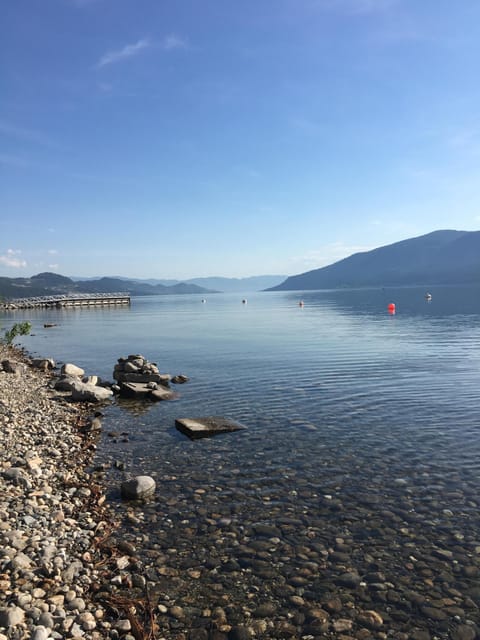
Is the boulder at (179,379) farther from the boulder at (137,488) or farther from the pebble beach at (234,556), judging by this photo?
the boulder at (137,488)

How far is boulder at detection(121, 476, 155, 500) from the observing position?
12.7 m

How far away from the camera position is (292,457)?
15.6 metres

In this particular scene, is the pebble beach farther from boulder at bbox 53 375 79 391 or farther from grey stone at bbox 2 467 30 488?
boulder at bbox 53 375 79 391

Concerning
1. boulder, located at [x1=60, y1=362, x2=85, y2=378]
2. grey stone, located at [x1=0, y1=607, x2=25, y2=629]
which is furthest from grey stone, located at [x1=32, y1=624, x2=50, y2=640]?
boulder, located at [x1=60, y1=362, x2=85, y2=378]

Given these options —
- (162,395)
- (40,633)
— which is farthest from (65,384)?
(40,633)

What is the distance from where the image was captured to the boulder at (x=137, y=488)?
41.5ft

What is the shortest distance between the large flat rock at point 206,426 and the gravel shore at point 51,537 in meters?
3.79

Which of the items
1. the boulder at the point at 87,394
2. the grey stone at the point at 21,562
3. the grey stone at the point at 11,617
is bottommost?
the boulder at the point at 87,394

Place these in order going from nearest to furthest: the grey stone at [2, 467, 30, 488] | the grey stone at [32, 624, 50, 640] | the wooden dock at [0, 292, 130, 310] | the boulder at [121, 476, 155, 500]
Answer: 1. the grey stone at [32, 624, 50, 640]
2. the grey stone at [2, 467, 30, 488]
3. the boulder at [121, 476, 155, 500]
4. the wooden dock at [0, 292, 130, 310]

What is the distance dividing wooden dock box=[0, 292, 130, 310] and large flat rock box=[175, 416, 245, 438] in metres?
152

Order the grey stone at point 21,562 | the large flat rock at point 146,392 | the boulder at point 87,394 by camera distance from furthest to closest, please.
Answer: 1. the large flat rock at point 146,392
2. the boulder at point 87,394
3. the grey stone at point 21,562

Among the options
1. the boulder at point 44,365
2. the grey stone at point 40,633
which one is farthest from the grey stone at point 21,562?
the boulder at point 44,365

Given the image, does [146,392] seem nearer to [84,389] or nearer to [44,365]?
[84,389]

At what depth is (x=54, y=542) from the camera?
31.8 feet
